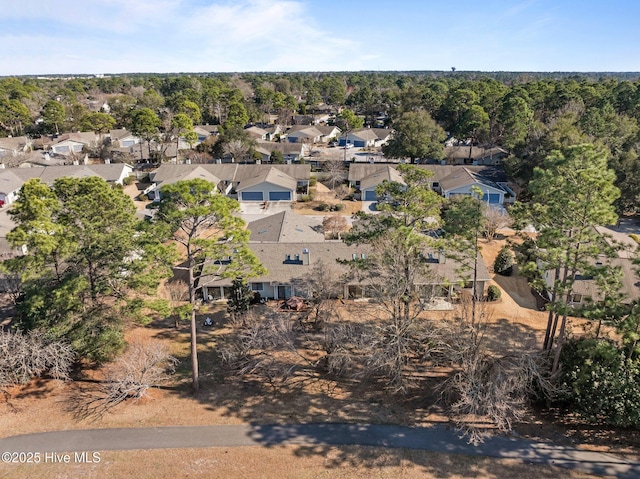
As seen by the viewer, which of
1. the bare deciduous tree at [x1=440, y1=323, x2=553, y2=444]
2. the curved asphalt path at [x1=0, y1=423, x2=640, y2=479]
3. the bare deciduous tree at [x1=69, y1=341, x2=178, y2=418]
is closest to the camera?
the curved asphalt path at [x1=0, y1=423, x2=640, y2=479]

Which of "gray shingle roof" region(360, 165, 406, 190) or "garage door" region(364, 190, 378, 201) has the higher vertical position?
"gray shingle roof" region(360, 165, 406, 190)

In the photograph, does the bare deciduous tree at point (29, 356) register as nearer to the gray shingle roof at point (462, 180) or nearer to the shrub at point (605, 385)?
the shrub at point (605, 385)

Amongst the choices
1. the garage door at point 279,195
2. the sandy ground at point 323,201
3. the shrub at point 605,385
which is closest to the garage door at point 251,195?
the garage door at point 279,195

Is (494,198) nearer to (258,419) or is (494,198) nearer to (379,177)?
(379,177)

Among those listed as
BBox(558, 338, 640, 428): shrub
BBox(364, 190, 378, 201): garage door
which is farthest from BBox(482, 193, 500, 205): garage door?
BBox(558, 338, 640, 428): shrub

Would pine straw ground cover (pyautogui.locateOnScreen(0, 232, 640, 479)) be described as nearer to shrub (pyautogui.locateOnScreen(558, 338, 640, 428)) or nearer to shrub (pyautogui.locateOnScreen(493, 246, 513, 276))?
shrub (pyautogui.locateOnScreen(558, 338, 640, 428))

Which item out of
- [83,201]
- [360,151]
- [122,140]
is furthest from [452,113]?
[83,201]

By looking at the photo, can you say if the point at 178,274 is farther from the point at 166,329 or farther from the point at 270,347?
the point at 270,347
